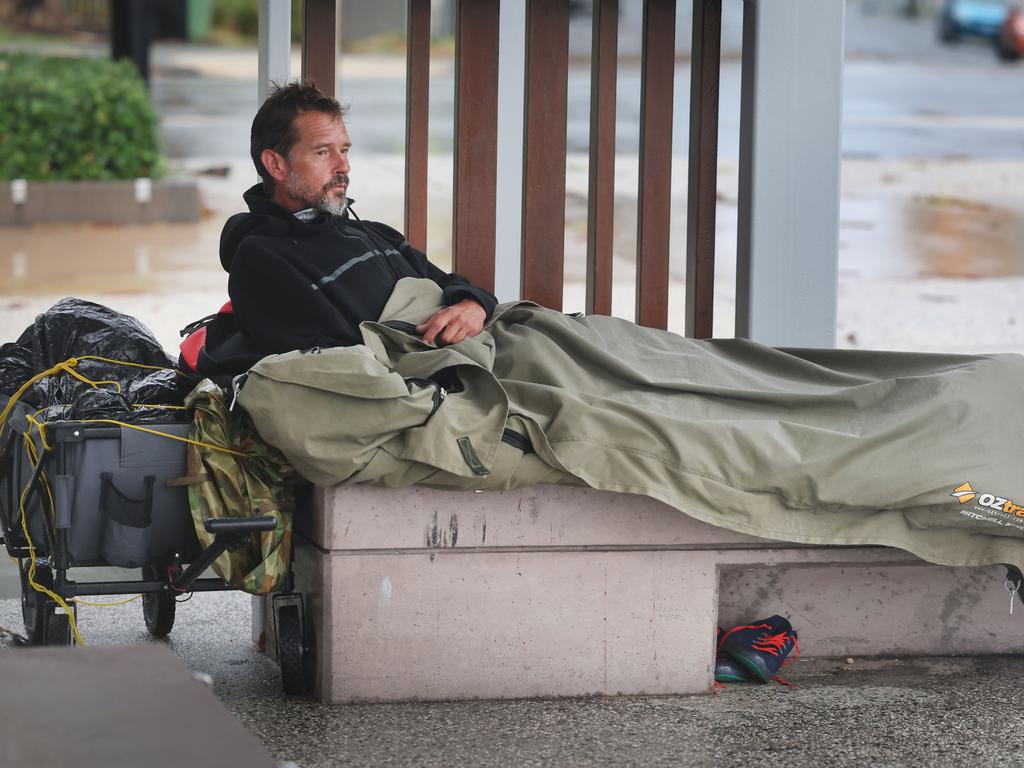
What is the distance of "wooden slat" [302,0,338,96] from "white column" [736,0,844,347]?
1248 mm

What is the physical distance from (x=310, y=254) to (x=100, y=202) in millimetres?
8575

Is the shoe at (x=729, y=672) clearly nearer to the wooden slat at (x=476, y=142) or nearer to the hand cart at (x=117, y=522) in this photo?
the hand cart at (x=117, y=522)

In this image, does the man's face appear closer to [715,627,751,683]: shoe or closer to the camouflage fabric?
→ the camouflage fabric

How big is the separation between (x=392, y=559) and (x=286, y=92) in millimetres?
1295

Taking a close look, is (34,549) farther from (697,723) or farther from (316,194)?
(697,723)

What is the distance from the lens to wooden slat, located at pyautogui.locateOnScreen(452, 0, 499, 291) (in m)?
4.39

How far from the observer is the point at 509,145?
4461 mm

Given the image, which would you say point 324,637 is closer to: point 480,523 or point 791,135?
point 480,523

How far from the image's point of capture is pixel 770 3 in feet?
14.7

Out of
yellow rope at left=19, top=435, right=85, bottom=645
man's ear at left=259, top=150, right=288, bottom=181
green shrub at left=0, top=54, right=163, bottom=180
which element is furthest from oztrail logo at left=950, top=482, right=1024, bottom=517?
green shrub at left=0, top=54, right=163, bottom=180

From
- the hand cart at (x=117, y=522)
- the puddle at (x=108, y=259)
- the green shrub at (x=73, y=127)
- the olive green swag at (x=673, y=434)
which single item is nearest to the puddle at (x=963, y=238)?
the puddle at (x=108, y=259)

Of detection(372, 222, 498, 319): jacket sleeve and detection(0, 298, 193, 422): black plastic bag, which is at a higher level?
detection(372, 222, 498, 319): jacket sleeve

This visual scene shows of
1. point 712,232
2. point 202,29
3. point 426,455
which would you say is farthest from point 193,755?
point 202,29

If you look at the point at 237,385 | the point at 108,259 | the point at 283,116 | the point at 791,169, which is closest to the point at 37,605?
the point at 237,385
